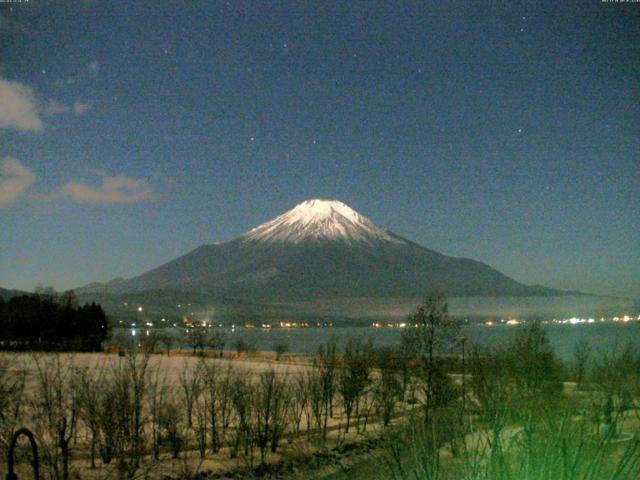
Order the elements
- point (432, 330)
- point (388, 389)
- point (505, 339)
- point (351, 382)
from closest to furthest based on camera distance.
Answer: point (432, 330), point (351, 382), point (388, 389), point (505, 339)

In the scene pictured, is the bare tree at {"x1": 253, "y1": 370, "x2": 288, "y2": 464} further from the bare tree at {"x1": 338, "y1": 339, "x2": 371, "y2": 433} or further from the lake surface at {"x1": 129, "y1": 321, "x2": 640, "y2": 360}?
the lake surface at {"x1": 129, "y1": 321, "x2": 640, "y2": 360}

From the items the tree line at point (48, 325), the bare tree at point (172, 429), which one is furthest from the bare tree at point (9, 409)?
the tree line at point (48, 325)

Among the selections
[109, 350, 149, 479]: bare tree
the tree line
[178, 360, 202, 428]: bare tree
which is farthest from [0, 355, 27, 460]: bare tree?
the tree line

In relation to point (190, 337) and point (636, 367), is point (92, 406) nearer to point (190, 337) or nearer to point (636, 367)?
point (636, 367)

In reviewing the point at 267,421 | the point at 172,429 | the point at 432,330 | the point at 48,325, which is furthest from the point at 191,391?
the point at 48,325

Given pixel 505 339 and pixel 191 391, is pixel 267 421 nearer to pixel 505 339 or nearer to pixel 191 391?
pixel 191 391

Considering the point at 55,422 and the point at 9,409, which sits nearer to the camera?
the point at 55,422

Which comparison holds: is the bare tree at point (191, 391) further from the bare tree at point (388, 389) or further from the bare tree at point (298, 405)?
the bare tree at point (388, 389)

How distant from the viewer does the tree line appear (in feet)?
212

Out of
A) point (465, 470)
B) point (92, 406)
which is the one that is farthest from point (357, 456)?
point (465, 470)

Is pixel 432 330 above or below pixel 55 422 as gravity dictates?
above

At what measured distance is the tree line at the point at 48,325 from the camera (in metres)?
64.5

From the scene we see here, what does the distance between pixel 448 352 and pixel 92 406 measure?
1404 centimetres

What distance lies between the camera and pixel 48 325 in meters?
69.4
